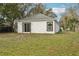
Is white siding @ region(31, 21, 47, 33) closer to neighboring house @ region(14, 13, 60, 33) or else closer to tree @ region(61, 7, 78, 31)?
neighboring house @ region(14, 13, 60, 33)

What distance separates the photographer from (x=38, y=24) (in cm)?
533

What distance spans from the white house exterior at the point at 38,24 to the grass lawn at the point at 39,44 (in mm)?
52

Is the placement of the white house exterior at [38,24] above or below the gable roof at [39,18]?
below

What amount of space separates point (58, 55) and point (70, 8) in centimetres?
50

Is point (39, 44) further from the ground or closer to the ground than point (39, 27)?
closer to the ground

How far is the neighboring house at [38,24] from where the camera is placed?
17.5 ft

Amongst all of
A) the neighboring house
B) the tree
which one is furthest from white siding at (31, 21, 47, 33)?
the tree

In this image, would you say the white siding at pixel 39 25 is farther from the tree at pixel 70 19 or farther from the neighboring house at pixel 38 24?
the tree at pixel 70 19

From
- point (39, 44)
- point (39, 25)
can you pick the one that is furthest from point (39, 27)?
point (39, 44)

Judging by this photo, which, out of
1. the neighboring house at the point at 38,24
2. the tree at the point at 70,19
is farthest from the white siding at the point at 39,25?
the tree at the point at 70,19

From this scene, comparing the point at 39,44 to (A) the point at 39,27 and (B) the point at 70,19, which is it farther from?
(B) the point at 70,19

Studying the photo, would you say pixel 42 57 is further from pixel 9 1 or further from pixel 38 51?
pixel 9 1

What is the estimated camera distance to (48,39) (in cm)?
533

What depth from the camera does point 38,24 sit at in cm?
533
